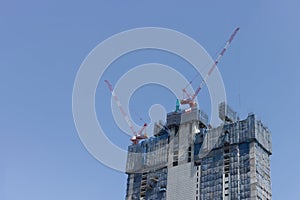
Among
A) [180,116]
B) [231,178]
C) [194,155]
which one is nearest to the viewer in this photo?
[231,178]

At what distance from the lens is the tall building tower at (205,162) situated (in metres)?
168

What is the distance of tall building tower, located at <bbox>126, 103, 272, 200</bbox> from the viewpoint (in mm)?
168375

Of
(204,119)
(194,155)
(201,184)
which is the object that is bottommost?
(201,184)

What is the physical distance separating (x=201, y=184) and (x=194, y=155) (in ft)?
40.7

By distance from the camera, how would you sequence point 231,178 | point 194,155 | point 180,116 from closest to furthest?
point 231,178
point 194,155
point 180,116

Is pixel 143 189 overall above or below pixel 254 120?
below

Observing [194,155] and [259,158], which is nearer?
[259,158]

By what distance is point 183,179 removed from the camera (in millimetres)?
179875

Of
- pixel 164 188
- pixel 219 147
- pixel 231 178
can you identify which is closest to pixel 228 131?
pixel 219 147

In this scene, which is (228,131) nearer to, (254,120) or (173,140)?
(254,120)

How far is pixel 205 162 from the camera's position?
178625mm

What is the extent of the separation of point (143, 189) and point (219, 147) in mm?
36546

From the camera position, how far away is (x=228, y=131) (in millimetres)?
178625

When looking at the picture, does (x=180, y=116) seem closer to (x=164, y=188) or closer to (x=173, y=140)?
(x=173, y=140)
